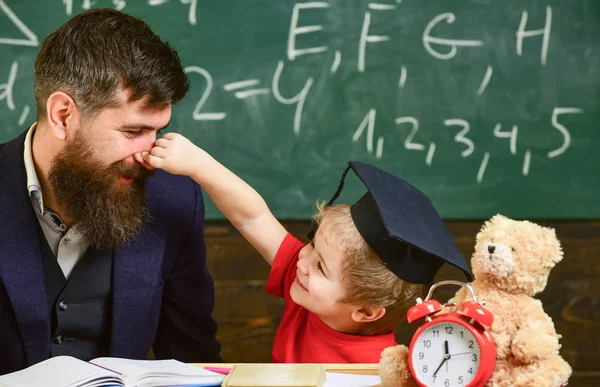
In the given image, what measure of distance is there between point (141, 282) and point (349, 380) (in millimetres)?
605

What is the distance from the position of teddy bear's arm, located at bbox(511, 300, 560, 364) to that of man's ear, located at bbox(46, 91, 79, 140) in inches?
40.8

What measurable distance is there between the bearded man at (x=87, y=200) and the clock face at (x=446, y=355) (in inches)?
30.7

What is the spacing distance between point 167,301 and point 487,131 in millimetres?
1203

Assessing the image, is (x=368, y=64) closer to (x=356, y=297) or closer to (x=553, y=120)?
(x=553, y=120)

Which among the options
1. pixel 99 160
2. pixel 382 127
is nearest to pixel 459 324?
pixel 99 160

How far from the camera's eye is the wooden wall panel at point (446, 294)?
7.91 feet

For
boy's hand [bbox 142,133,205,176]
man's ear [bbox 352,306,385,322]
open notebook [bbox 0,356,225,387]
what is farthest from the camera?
boy's hand [bbox 142,133,205,176]

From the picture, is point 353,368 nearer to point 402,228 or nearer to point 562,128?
point 402,228

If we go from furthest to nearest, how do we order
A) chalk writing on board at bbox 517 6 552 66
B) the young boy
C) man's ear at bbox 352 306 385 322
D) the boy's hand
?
chalk writing on board at bbox 517 6 552 66 < the boy's hand < man's ear at bbox 352 306 385 322 < the young boy

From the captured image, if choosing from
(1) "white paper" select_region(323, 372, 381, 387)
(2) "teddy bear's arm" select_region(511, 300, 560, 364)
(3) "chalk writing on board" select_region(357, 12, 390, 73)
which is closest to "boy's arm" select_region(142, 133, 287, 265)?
(1) "white paper" select_region(323, 372, 381, 387)

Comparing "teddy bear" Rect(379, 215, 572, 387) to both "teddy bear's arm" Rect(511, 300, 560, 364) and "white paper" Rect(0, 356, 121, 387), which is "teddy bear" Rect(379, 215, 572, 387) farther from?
"white paper" Rect(0, 356, 121, 387)

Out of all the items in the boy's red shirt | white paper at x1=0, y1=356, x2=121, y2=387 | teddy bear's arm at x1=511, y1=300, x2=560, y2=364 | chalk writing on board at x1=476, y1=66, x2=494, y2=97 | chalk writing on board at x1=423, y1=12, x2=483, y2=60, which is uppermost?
chalk writing on board at x1=423, y1=12, x2=483, y2=60

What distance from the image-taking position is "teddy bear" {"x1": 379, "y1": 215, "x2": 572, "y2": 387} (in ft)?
3.56

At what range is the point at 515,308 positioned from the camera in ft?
3.70
